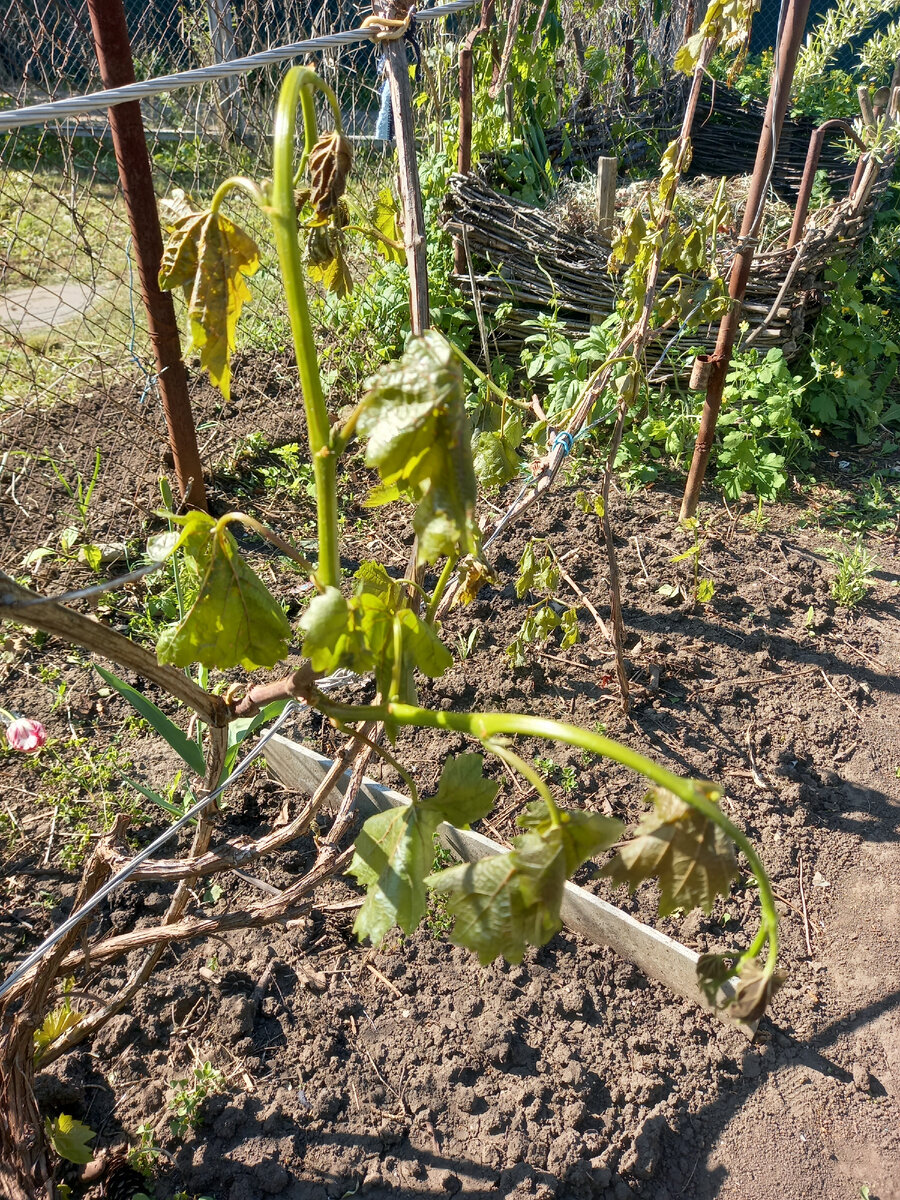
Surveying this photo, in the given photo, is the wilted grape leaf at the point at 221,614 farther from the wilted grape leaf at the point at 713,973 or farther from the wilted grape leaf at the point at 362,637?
the wilted grape leaf at the point at 713,973

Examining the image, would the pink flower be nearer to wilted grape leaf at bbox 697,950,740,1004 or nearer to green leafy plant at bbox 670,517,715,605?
wilted grape leaf at bbox 697,950,740,1004

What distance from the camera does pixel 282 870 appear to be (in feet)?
7.01

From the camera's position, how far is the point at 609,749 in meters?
0.73

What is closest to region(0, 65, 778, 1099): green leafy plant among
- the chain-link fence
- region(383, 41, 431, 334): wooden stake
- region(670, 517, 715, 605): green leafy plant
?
region(383, 41, 431, 334): wooden stake

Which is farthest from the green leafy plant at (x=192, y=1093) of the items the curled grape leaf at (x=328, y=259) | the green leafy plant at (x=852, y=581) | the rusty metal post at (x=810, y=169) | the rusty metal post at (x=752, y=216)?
the rusty metal post at (x=810, y=169)

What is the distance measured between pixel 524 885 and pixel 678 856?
157 mm

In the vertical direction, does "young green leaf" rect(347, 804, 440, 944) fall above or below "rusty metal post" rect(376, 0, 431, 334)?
below

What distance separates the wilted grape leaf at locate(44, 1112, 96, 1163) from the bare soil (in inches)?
6.3

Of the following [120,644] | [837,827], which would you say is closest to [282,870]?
[120,644]

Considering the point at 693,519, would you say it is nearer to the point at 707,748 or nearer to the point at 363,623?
the point at 707,748

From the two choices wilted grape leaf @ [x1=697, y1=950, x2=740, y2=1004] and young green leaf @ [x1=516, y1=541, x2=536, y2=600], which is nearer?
wilted grape leaf @ [x1=697, y1=950, x2=740, y2=1004]

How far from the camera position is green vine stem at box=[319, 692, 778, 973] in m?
0.74

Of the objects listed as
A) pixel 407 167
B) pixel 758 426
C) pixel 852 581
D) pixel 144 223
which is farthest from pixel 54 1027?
pixel 758 426

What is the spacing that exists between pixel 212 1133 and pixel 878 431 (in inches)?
156
